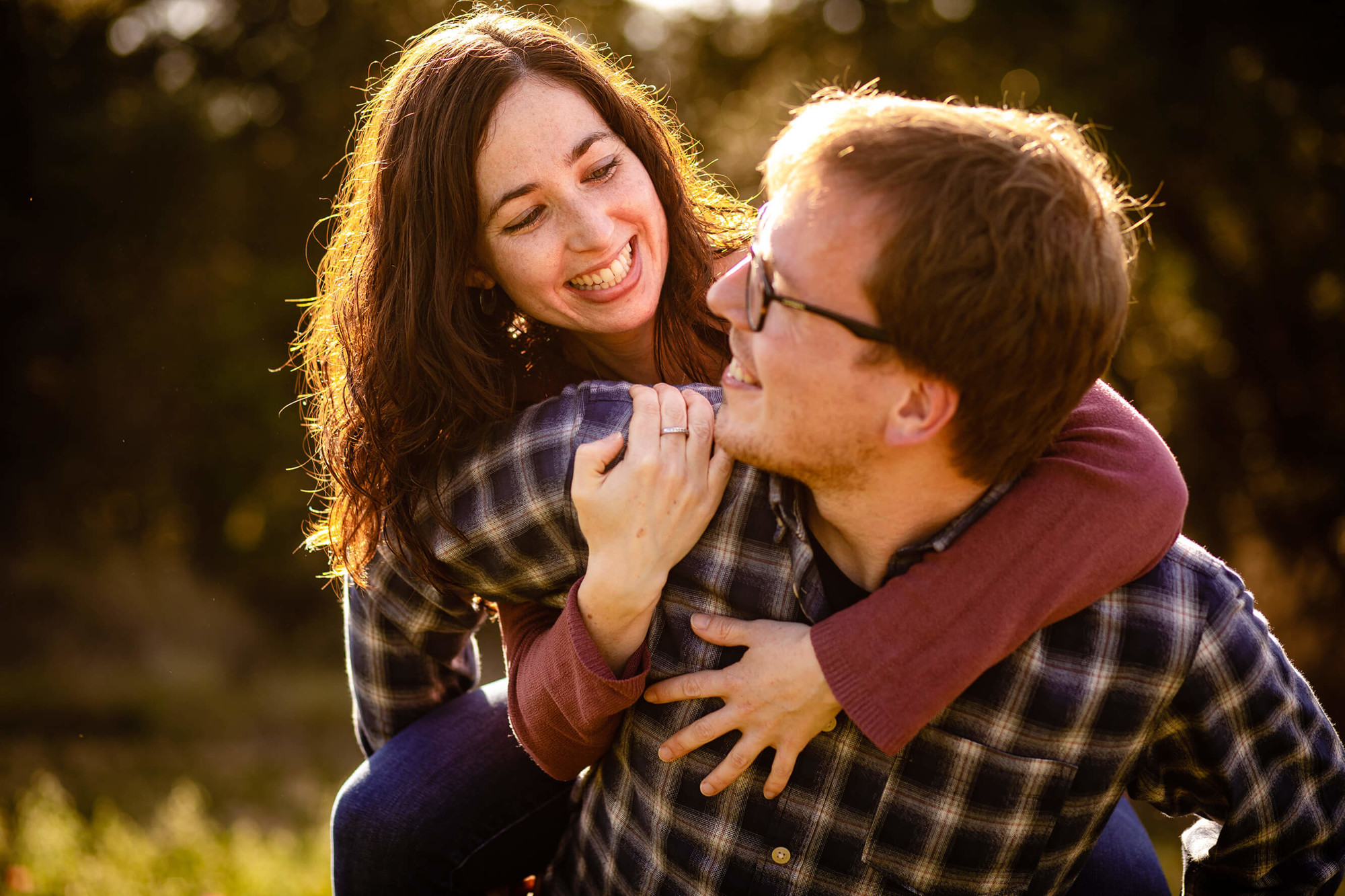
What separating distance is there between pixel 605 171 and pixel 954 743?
154 centimetres

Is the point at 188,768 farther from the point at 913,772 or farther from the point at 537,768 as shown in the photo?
the point at 913,772

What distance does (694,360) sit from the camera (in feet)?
8.55

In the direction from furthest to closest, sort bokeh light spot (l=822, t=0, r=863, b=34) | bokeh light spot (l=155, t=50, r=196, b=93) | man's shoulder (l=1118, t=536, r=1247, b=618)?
bokeh light spot (l=155, t=50, r=196, b=93) → bokeh light spot (l=822, t=0, r=863, b=34) → man's shoulder (l=1118, t=536, r=1247, b=618)

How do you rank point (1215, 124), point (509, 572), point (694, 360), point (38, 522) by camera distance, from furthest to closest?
point (38, 522) < point (1215, 124) < point (694, 360) < point (509, 572)

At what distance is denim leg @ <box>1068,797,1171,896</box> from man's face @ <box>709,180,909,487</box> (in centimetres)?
112

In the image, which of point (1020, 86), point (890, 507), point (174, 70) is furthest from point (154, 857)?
point (174, 70)

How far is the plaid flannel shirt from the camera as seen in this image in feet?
5.66

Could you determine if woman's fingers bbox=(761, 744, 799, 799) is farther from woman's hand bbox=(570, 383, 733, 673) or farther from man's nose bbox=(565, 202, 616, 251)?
man's nose bbox=(565, 202, 616, 251)

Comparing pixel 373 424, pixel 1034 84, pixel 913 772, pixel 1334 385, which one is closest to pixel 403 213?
pixel 373 424

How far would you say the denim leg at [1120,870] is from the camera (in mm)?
2186

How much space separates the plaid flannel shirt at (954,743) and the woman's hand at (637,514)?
6 centimetres

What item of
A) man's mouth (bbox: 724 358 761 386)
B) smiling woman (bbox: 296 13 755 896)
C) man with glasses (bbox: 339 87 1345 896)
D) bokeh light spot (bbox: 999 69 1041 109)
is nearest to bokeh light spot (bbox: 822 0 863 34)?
bokeh light spot (bbox: 999 69 1041 109)

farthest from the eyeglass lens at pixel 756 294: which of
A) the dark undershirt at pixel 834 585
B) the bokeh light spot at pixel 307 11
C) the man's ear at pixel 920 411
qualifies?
the bokeh light spot at pixel 307 11

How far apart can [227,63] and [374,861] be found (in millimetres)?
7520
